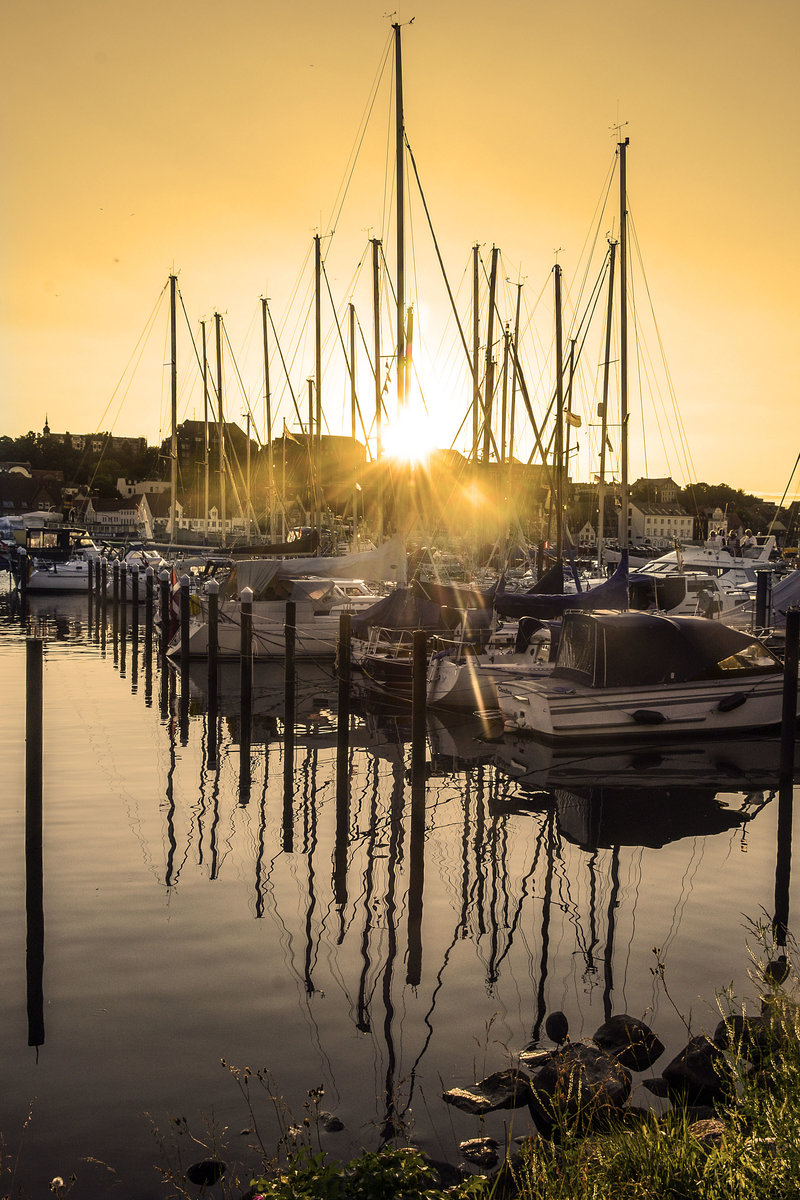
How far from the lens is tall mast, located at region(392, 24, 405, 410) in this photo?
26953 millimetres

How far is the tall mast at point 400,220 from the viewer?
27.0 m

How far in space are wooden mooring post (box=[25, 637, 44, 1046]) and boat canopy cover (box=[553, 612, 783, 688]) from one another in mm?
12901

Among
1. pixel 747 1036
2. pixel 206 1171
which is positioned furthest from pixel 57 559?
pixel 747 1036

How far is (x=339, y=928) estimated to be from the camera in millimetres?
10953

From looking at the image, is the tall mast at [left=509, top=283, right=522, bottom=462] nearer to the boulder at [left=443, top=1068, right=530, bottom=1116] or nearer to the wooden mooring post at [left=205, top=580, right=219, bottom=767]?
the wooden mooring post at [left=205, top=580, right=219, bottom=767]

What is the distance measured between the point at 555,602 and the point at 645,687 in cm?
559

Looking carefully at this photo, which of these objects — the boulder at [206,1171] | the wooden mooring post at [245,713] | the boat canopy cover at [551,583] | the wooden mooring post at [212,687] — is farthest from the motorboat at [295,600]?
the boulder at [206,1171]

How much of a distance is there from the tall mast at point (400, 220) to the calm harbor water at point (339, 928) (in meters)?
11.6

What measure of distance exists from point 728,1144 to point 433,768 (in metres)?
14.1

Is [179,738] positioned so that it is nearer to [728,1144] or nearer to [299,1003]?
[299,1003]

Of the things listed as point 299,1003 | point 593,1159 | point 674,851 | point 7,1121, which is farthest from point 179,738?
point 593,1159

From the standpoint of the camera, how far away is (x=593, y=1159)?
579 cm

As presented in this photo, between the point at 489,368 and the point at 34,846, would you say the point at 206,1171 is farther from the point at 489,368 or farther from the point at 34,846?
the point at 489,368

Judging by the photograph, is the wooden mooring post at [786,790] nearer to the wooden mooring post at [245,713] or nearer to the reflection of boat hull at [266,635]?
the wooden mooring post at [245,713]
